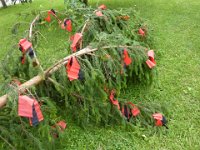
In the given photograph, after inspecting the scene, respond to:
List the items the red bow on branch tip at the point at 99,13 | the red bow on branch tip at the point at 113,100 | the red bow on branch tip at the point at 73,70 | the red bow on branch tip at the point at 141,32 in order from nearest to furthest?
the red bow on branch tip at the point at 73,70
the red bow on branch tip at the point at 113,100
the red bow on branch tip at the point at 99,13
the red bow on branch tip at the point at 141,32

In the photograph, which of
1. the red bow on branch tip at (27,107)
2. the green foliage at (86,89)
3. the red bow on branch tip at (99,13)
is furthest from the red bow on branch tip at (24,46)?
the red bow on branch tip at (99,13)

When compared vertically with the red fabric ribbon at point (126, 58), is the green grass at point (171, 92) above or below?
below

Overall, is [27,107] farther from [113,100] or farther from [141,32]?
[141,32]

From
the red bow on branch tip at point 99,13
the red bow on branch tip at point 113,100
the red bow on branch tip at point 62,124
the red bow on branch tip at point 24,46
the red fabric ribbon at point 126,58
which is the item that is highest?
the red bow on branch tip at point 99,13

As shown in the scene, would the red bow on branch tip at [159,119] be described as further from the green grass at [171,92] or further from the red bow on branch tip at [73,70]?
A: the red bow on branch tip at [73,70]

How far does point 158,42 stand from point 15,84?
11.2 ft

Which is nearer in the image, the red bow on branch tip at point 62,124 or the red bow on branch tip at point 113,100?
the red bow on branch tip at point 62,124

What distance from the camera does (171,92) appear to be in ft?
14.0

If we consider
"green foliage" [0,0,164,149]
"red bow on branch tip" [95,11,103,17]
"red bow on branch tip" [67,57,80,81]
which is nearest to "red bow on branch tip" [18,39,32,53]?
"green foliage" [0,0,164,149]

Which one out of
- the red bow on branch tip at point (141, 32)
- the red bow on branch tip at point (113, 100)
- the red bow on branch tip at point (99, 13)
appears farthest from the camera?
the red bow on branch tip at point (141, 32)

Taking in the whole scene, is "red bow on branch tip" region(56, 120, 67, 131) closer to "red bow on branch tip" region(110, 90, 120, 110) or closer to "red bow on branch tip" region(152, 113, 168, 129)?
"red bow on branch tip" region(110, 90, 120, 110)

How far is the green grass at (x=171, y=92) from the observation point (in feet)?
11.1

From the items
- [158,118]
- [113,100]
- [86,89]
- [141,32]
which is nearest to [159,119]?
[158,118]

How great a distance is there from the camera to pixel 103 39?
338 cm
